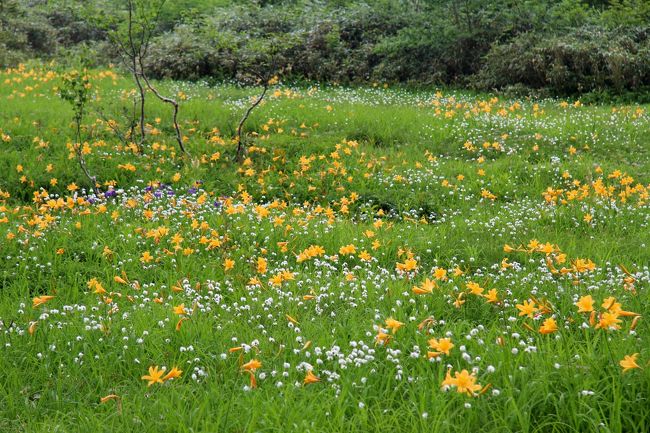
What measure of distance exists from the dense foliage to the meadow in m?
3.25

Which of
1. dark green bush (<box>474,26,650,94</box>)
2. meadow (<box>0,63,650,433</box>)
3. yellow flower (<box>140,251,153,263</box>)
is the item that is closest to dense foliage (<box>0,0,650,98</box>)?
dark green bush (<box>474,26,650,94</box>)

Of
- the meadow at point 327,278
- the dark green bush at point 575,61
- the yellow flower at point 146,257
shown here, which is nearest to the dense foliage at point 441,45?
the dark green bush at point 575,61

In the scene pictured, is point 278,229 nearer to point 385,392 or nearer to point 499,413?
point 385,392

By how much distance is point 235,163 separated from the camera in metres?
8.09

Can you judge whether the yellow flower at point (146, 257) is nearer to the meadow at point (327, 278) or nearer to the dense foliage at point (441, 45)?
the meadow at point (327, 278)

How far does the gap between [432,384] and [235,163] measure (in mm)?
5640

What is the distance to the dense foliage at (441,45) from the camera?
504 inches

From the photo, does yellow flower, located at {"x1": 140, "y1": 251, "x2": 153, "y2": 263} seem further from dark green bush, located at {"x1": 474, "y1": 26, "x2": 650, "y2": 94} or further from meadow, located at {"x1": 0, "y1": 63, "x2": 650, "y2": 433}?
dark green bush, located at {"x1": 474, "y1": 26, "x2": 650, "y2": 94}

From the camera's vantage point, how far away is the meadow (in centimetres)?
285

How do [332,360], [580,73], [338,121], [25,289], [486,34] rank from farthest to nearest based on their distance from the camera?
1. [486,34]
2. [580,73]
3. [338,121]
4. [25,289]
5. [332,360]

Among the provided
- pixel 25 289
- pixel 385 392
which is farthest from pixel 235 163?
pixel 385 392

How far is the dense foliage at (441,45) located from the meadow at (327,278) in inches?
128

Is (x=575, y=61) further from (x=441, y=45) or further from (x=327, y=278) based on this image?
(x=327, y=278)

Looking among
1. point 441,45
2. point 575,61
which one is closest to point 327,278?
point 575,61
